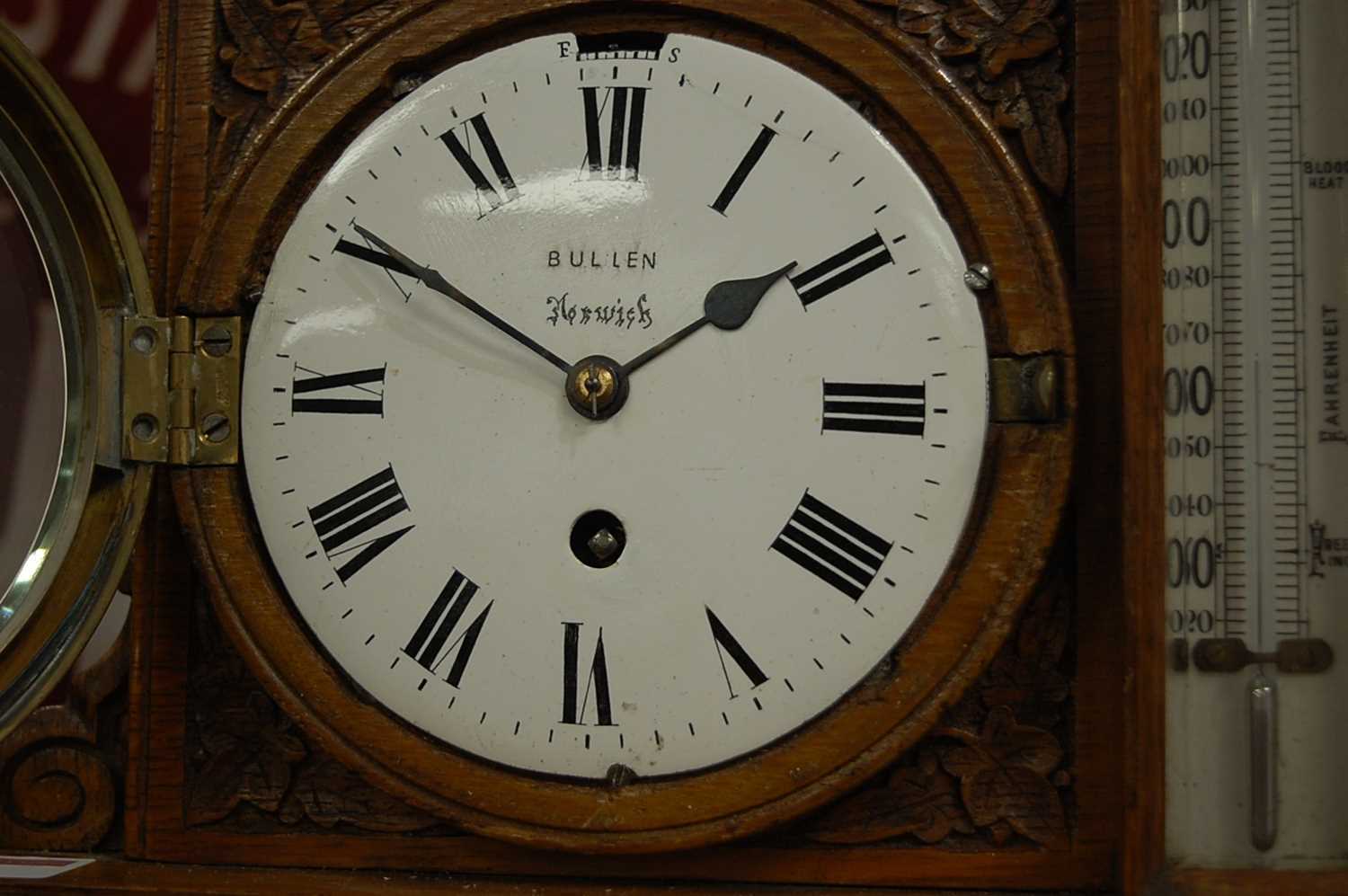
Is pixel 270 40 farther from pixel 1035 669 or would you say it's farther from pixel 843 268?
pixel 1035 669

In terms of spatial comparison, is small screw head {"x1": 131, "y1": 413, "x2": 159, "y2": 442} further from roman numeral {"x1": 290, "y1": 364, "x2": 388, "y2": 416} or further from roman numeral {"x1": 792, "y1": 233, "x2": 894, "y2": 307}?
roman numeral {"x1": 792, "y1": 233, "x2": 894, "y2": 307}

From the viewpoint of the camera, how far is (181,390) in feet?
3.65

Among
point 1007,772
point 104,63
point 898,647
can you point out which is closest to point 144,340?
point 104,63

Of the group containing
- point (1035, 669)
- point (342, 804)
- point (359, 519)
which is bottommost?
point (342, 804)

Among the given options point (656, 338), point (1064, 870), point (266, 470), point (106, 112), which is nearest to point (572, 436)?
point (656, 338)

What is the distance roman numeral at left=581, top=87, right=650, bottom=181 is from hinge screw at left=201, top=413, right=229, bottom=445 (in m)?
0.32

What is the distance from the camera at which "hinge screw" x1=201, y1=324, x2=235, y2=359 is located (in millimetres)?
1119

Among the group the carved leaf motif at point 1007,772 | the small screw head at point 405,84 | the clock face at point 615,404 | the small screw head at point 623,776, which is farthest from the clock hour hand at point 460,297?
the carved leaf motif at point 1007,772

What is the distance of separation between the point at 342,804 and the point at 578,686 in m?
0.21

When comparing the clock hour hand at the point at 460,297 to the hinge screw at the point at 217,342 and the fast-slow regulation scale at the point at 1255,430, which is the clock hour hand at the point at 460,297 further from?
the fast-slow regulation scale at the point at 1255,430

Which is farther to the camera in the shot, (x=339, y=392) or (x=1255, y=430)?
(x=339, y=392)

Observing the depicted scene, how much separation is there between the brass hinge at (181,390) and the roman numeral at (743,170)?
1.17ft

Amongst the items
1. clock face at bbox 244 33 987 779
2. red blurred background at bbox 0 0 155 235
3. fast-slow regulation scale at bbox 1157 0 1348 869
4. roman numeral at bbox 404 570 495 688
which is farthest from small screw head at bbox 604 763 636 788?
red blurred background at bbox 0 0 155 235

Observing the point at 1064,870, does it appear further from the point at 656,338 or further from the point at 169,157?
the point at 169,157
